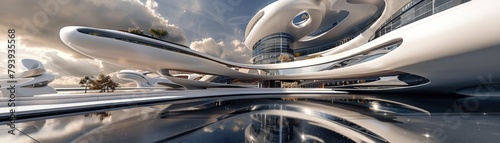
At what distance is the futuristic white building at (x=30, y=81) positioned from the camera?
487 inches

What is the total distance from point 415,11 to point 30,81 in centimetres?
3328

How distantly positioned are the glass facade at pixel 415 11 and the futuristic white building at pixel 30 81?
2977cm

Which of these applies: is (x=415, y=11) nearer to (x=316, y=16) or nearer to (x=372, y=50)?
(x=372, y=50)

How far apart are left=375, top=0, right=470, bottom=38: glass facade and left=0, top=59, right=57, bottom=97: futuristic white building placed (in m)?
29.8

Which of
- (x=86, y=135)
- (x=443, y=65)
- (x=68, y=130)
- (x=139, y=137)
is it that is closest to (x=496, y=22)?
(x=443, y=65)

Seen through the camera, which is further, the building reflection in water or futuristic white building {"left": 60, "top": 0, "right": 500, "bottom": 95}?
futuristic white building {"left": 60, "top": 0, "right": 500, "bottom": 95}

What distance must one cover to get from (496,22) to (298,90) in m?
11.3

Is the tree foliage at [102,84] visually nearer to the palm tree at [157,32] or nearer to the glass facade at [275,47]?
the palm tree at [157,32]

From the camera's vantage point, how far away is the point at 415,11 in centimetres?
1664

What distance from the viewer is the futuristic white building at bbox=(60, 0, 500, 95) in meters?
6.73

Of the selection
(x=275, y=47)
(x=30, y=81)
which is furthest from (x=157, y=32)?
(x=275, y=47)

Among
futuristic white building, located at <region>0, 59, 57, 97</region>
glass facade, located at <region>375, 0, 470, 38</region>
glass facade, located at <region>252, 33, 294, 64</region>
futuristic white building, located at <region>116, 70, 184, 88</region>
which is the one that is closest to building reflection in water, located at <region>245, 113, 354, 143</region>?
glass facade, located at <region>375, 0, 470, 38</region>

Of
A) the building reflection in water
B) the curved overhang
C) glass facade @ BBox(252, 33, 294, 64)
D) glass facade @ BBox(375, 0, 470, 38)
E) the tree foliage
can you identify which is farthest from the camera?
glass facade @ BBox(252, 33, 294, 64)

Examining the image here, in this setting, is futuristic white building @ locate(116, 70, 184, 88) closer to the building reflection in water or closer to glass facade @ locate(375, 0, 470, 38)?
the building reflection in water
